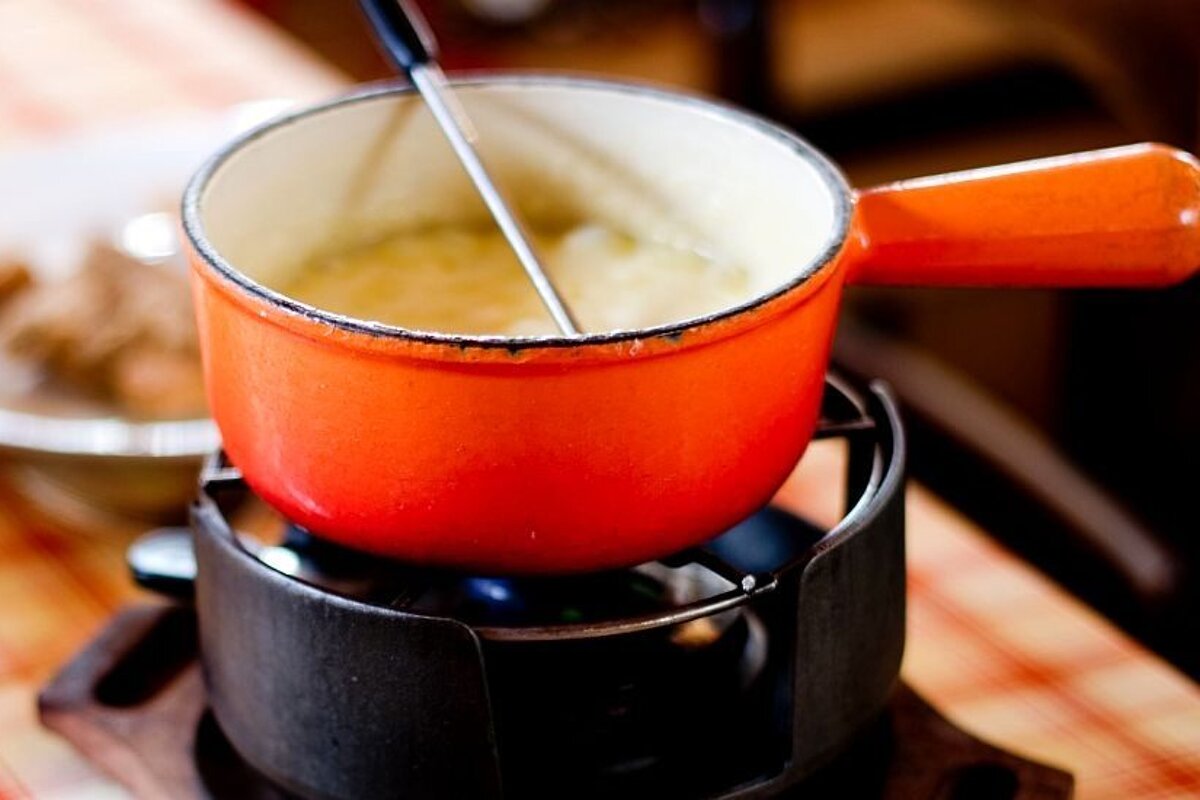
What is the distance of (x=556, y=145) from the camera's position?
757 mm

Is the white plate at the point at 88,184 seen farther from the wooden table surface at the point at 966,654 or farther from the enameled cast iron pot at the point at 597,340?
the enameled cast iron pot at the point at 597,340

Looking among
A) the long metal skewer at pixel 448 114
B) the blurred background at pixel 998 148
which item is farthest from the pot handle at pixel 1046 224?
the blurred background at pixel 998 148

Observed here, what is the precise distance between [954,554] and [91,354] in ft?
1.96

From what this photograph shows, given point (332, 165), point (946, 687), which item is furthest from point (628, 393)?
point (946, 687)

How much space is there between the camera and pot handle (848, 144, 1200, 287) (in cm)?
61

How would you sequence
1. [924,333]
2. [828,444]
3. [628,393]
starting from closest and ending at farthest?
[628,393] < [828,444] < [924,333]

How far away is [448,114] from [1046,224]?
27 centimetres

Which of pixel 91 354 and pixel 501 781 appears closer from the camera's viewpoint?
pixel 501 781

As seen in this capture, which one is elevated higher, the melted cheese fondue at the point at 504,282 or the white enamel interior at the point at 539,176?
the white enamel interior at the point at 539,176

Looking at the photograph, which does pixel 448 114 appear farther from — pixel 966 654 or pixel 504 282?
pixel 966 654

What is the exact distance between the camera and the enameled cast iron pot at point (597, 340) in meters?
0.55

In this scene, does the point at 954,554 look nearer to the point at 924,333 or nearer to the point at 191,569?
the point at 191,569

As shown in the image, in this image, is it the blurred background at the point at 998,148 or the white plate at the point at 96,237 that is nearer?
the white plate at the point at 96,237

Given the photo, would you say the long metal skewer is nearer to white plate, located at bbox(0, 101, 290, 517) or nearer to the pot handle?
the pot handle
